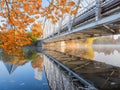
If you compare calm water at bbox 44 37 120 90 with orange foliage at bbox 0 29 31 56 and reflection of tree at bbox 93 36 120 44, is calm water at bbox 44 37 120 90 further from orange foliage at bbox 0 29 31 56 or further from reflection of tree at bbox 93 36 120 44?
orange foliage at bbox 0 29 31 56

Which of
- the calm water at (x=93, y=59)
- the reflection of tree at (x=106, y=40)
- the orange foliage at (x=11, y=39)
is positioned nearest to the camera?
the orange foliage at (x=11, y=39)

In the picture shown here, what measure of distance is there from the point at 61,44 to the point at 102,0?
66.5m

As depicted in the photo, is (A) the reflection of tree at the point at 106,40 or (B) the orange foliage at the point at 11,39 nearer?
(B) the orange foliage at the point at 11,39

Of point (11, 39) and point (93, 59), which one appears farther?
point (93, 59)

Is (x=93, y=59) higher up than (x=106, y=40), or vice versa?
(x=106, y=40)

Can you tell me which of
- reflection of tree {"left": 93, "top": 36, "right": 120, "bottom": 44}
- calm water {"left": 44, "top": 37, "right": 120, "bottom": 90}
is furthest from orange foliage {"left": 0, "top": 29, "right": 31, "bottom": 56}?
reflection of tree {"left": 93, "top": 36, "right": 120, "bottom": 44}

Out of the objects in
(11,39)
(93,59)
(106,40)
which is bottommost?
(93,59)

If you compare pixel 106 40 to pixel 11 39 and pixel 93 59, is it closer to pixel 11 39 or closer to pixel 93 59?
pixel 93 59

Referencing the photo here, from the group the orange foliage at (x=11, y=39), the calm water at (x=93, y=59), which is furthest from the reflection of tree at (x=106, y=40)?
the orange foliage at (x=11, y=39)

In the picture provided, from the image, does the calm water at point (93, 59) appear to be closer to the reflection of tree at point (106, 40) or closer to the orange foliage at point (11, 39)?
the reflection of tree at point (106, 40)

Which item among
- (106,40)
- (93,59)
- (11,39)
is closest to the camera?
(11,39)

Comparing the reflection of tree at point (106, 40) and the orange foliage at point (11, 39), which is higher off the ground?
the orange foliage at point (11, 39)

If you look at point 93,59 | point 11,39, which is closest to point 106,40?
point 93,59

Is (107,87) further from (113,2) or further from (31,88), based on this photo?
(113,2)
